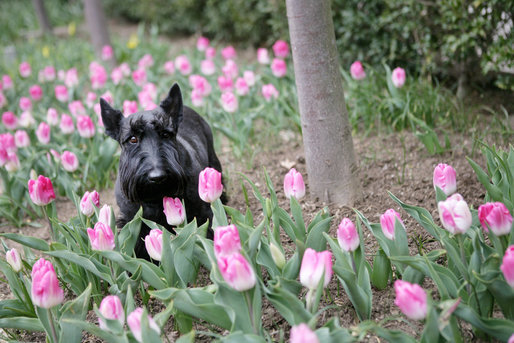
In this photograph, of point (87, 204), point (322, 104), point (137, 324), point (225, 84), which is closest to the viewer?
point (137, 324)

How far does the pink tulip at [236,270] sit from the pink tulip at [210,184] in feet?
2.16

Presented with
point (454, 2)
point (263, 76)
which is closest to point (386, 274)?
point (454, 2)

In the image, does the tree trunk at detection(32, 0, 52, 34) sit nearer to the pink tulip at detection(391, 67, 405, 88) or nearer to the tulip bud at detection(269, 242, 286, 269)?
the pink tulip at detection(391, 67, 405, 88)

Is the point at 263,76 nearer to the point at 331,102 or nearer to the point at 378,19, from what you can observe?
the point at 378,19

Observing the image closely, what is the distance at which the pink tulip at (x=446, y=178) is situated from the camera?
243cm

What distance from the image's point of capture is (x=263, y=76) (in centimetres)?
563

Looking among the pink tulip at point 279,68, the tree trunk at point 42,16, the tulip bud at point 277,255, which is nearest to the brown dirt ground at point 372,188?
the tulip bud at point 277,255

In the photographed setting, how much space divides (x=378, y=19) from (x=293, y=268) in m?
3.95

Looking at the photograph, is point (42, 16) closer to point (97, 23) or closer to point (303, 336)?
point (97, 23)

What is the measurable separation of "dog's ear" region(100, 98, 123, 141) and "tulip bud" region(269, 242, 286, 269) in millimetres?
1329

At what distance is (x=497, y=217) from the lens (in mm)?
2043

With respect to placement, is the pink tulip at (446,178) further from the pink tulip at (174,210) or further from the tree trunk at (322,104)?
the pink tulip at (174,210)

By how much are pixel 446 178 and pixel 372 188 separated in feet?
4.18

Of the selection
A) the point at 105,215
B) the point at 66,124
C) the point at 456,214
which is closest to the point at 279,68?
the point at 66,124
